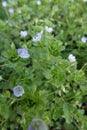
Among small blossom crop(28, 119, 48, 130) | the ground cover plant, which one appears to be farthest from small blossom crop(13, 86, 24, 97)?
small blossom crop(28, 119, 48, 130)

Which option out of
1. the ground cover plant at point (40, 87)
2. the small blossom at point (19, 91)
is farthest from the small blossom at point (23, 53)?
the small blossom at point (19, 91)

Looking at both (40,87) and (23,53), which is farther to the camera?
(40,87)

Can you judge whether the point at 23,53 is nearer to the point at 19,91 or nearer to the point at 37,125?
the point at 19,91

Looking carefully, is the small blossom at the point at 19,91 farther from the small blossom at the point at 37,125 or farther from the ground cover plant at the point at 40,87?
the small blossom at the point at 37,125

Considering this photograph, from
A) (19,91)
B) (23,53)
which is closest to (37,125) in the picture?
(19,91)

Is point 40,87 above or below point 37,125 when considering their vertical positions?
above

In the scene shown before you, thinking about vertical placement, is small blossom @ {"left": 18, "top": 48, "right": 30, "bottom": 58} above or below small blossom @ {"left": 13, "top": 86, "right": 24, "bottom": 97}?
above

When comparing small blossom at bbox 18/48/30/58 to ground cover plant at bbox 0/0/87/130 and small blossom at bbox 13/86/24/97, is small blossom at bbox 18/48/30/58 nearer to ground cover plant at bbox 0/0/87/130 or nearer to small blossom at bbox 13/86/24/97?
ground cover plant at bbox 0/0/87/130

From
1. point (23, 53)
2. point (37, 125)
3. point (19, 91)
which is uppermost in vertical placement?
point (23, 53)
